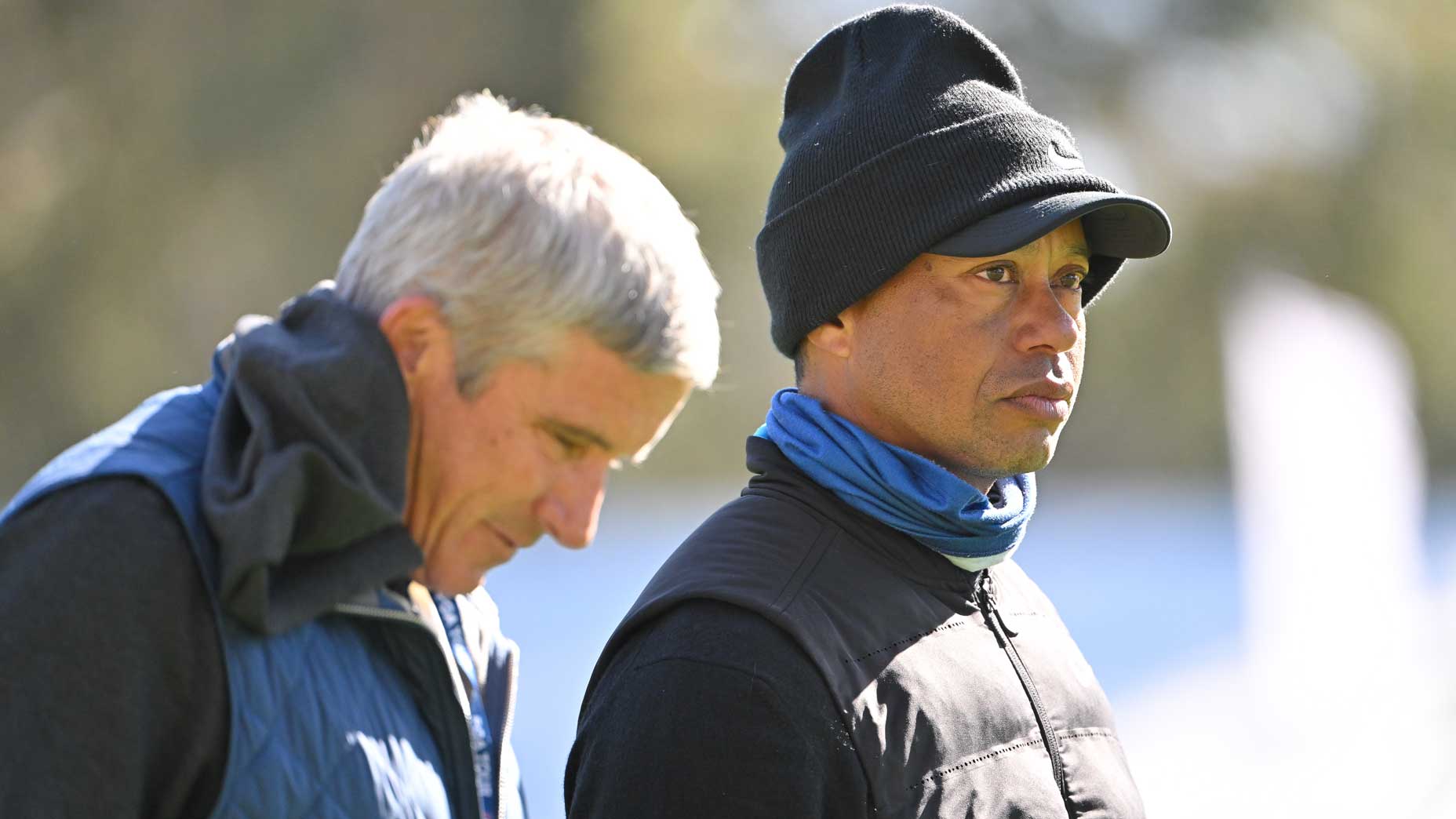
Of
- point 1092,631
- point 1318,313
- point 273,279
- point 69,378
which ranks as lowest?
point 1092,631

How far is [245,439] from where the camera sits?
1392mm

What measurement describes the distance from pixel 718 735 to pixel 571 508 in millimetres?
367

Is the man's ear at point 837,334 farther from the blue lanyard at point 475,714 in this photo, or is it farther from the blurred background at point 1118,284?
the blurred background at point 1118,284

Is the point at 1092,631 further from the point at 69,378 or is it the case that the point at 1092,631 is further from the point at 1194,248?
the point at 69,378

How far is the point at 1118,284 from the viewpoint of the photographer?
1254cm

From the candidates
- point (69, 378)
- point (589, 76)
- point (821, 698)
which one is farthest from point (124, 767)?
point (589, 76)

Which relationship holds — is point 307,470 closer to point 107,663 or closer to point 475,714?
point 107,663

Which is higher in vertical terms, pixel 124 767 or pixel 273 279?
pixel 273 279

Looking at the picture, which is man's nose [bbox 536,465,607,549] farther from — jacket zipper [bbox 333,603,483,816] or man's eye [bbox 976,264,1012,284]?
man's eye [bbox 976,264,1012,284]

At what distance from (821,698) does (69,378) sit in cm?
759

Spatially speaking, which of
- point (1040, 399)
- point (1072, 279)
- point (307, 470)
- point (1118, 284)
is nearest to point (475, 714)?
point (307, 470)

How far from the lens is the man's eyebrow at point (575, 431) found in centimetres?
151

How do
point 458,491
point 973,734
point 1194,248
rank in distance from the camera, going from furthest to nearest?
point 1194,248 < point 973,734 < point 458,491

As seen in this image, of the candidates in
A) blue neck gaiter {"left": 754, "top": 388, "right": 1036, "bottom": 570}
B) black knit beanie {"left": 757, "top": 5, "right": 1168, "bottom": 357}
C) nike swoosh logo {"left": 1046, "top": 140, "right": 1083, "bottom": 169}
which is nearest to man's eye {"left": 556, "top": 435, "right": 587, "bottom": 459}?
blue neck gaiter {"left": 754, "top": 388, "right": 1036, "bottom": 570}
